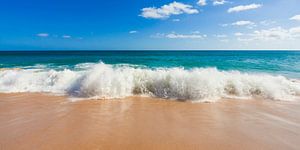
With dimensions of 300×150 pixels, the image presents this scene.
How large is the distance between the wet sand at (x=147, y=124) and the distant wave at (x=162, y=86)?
0.64 metres

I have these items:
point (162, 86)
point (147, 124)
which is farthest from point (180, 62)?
point (147, 124)

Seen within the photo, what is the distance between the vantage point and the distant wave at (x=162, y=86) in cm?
617

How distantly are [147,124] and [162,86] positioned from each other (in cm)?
291

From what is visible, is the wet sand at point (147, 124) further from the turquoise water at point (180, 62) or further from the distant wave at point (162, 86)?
the turquoise water at point (180, 62)

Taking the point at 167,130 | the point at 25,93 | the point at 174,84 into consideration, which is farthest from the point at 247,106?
the point at 25,93

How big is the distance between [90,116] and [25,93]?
12.8 ft

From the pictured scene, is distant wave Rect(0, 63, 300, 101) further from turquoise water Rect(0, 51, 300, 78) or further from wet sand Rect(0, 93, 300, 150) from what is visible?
turquoise water Rect(0, 51, 300, 78)

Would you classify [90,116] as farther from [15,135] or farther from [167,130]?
[167,130]

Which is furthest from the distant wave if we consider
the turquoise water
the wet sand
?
the turquoise water

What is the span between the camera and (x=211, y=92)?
20.1ft

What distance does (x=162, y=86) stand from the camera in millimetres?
6672

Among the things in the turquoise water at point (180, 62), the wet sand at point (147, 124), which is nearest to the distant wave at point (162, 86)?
the wet sand at point (147, 124)

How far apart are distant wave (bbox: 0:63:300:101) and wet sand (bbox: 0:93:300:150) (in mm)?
642

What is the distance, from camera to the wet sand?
3.10m
